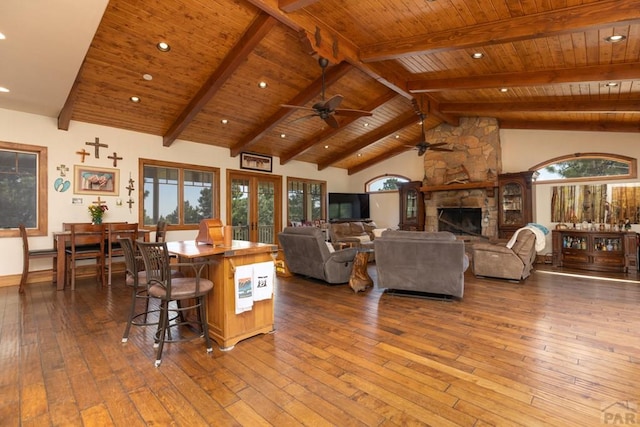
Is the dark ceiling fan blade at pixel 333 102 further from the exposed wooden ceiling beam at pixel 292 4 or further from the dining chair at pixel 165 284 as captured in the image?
the dining chair at pixel 165 284

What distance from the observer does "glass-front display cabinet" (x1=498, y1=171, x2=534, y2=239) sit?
7.24 meters

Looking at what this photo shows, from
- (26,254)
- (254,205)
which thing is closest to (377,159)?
(254,205)

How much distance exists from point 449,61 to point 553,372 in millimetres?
4365

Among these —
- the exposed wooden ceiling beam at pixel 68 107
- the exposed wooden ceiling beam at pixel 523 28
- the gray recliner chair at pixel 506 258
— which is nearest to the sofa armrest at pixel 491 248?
the gray recliner chair at pixel 506 258

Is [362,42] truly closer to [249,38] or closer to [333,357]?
[249,38]

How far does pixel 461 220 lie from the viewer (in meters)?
8.52

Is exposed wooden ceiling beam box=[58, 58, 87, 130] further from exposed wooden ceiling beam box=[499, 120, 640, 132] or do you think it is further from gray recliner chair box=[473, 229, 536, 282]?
exposed wooden ceiling beam box=[499, 120, 640, 132]

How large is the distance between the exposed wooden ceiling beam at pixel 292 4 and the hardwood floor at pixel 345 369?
3.52 m

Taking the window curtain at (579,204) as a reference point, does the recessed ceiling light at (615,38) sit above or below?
above

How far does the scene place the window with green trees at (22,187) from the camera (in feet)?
16.6

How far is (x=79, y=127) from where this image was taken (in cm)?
567

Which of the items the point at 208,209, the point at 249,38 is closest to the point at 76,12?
the point at 249,38

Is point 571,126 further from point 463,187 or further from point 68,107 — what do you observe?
point 68,107

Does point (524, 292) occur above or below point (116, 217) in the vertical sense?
below
